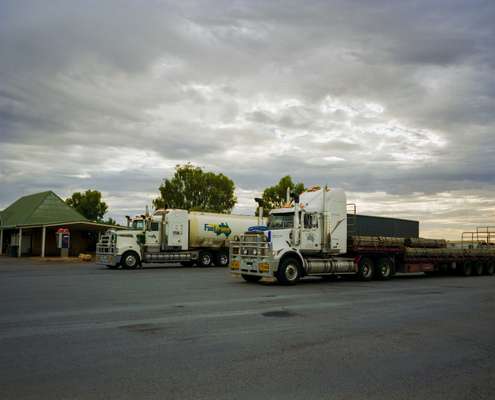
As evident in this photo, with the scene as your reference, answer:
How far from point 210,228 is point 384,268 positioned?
1363 cm

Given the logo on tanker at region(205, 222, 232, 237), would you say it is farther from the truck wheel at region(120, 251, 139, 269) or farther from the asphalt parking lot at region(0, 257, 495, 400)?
the asphalt parking lot at region(0, 257, 495, 400)

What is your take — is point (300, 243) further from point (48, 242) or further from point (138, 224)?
point (48, 242)

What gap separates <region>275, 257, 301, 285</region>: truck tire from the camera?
18.1m

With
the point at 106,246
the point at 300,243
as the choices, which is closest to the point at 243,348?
the point at 300,243

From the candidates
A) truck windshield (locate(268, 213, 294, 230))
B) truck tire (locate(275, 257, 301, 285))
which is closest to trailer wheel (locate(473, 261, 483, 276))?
truck tire (locate(275, 257, 301, 285))

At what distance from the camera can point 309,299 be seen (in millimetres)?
13625

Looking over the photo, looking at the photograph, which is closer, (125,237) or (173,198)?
(125,237)

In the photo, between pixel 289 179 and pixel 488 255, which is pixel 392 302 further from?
pixel 289 179

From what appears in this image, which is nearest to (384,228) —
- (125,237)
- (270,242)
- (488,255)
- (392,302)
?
(488,255)

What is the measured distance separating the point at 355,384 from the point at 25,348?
4.76m

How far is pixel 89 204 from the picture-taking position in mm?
95625

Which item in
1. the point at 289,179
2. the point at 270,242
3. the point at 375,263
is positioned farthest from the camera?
the point at 289,179

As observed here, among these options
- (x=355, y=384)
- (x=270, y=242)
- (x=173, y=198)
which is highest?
(x=173, y=198)

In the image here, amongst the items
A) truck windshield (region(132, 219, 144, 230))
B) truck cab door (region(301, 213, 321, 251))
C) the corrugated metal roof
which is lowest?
truck cab door (region(301, 213, 321, 251))
